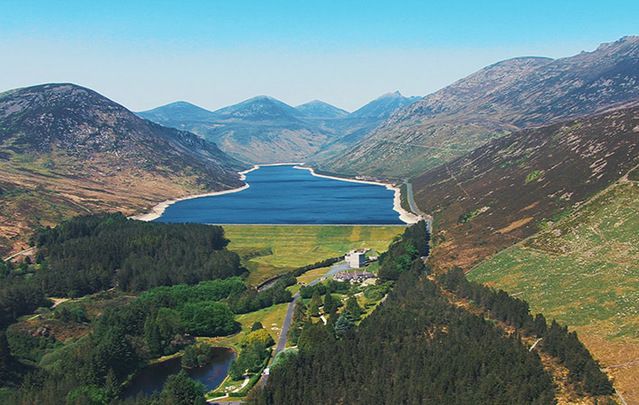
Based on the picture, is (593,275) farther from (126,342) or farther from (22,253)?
(22,253)

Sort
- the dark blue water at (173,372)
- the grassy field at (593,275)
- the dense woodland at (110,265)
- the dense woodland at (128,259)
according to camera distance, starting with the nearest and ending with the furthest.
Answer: the grassy field at (593,275), the dark blue water at (173,372), the dense woodland at (110,265), the dense woodland at (128,259)

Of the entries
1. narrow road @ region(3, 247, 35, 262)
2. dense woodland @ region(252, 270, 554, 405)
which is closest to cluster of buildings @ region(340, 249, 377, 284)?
dense woodland @ region(252, 270, 554, 405)

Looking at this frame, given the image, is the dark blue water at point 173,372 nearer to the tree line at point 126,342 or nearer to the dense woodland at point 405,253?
the tree line at point 126,342

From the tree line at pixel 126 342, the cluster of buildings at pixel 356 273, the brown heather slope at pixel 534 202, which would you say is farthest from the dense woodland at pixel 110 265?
the brown heather slope at pixel 534 202

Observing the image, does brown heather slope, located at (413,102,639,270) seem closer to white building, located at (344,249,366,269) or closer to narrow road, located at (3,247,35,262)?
white building, located at (344,249,366,269)

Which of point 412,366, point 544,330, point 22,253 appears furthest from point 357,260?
point 22,253

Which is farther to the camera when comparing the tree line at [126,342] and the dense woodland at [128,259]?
the dense woodland at [128,259]
